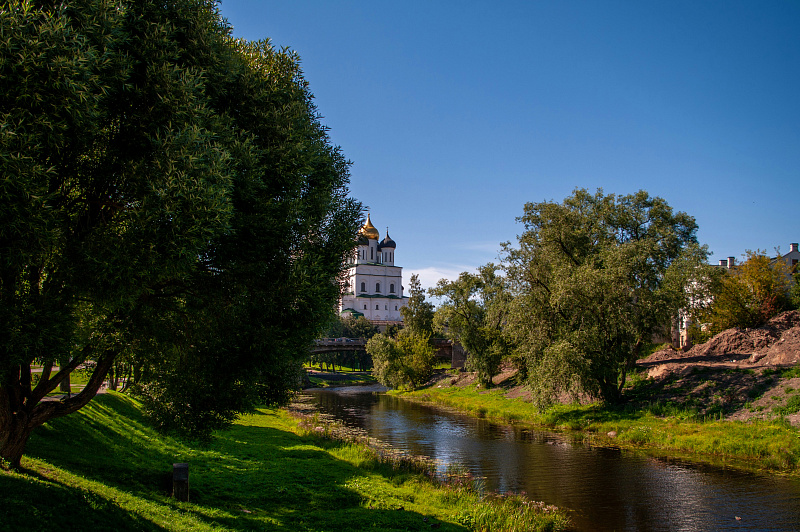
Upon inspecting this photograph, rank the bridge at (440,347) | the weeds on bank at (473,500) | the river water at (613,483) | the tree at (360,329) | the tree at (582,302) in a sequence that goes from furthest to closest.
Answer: the tree at (360,329), the bridge at (440,347), the tree at (582,302), the river water at (613,483), the weeds on bank at (473,500)

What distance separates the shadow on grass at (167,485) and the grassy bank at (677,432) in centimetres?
1538

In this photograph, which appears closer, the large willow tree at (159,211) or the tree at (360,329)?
the large willow tree at (159,211)

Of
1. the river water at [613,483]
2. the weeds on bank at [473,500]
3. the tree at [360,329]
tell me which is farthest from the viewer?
the tree at [360,329]

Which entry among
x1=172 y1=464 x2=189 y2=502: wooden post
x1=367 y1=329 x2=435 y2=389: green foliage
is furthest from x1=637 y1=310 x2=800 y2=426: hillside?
x1=367 y1=329 x2=435 y2=389: green foliage

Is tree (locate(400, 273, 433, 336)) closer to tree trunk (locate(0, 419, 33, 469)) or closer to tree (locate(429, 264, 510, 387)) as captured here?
tree (locate(429, 264, 510, 387))

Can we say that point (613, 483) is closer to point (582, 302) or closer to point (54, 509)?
point (582, 302)

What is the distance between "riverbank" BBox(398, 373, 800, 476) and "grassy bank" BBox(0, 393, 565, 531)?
12.7 metres

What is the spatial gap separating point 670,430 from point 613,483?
9.41 m

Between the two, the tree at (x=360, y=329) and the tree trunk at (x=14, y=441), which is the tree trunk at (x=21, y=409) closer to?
the tree trunk at (x=14, y=441)

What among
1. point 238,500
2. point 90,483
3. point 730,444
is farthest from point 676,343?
point 90,483

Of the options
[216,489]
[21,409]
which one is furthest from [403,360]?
[21,409]

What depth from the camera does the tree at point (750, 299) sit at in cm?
4831

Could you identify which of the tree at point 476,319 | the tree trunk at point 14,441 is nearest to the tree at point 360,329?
the tree at point 476,319

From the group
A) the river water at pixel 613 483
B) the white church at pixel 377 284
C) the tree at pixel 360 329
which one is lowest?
the river water at pixel 613 483
